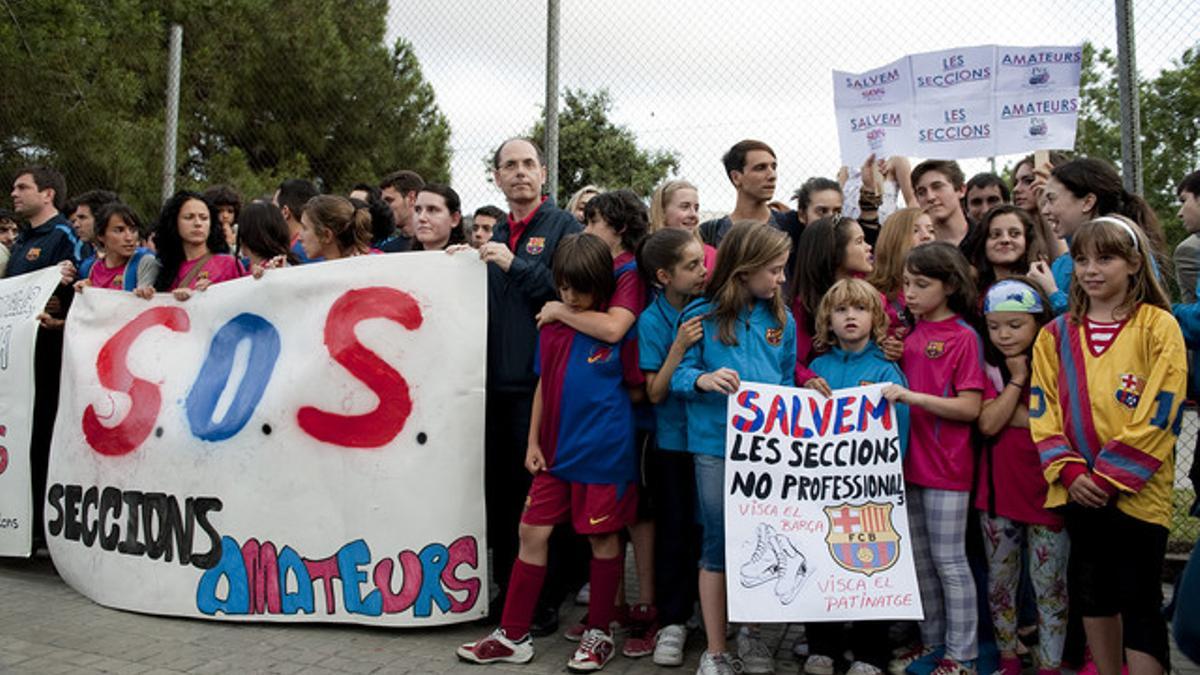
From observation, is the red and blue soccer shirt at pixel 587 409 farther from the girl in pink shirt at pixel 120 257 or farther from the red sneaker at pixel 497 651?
the girl in pink shirt at pixel 120 257

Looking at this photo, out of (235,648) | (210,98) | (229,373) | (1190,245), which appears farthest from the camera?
(210,98)

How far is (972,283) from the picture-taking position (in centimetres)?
385

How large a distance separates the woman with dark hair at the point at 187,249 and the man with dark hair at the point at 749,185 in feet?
8.14

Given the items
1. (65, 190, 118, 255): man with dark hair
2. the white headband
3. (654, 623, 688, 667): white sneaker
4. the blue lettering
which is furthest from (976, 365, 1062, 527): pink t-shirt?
(65, 190, 118, 255): man with dark hair

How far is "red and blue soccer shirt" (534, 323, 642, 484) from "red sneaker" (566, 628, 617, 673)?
60cm

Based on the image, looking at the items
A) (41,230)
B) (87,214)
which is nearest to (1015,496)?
(41,230)

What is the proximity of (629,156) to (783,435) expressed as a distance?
10180 millimetres

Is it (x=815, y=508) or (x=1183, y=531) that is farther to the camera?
(x=1183, y=531)

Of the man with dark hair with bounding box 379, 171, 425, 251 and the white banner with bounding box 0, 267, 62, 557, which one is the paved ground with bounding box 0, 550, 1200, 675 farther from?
the man with dark hair with bounding box 379, 171, 425, 251

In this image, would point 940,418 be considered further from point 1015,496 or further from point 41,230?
point 41,230

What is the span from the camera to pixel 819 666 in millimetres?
3834

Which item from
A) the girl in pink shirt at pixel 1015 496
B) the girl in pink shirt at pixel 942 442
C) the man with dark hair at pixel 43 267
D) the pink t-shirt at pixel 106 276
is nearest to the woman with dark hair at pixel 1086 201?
the girl in pink shirt at pixel 1015 496

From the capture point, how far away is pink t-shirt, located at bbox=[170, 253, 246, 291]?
5.22 m

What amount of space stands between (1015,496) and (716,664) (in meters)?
1.22
